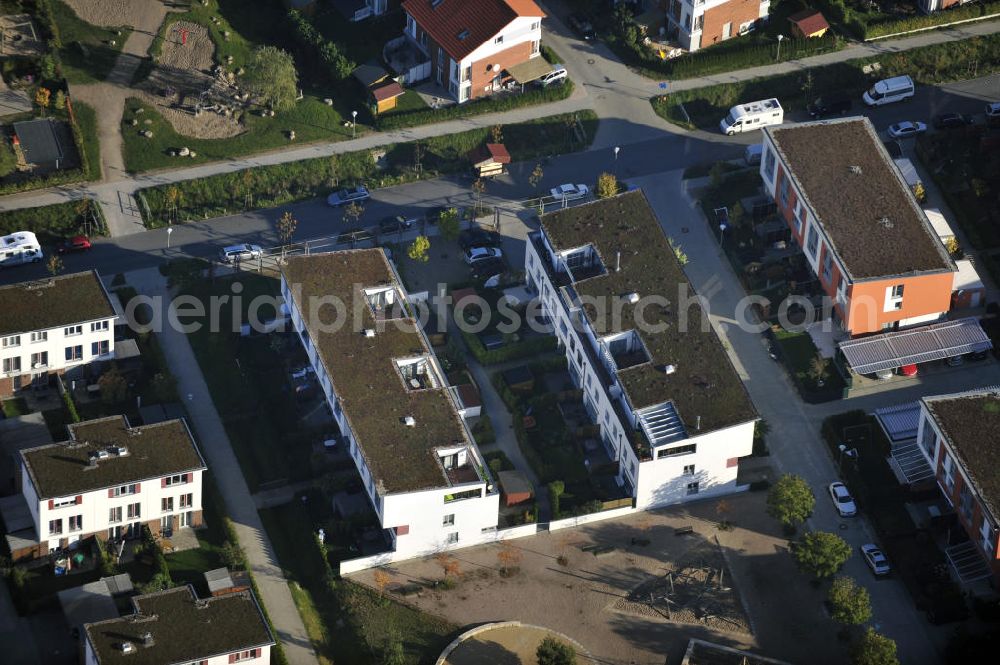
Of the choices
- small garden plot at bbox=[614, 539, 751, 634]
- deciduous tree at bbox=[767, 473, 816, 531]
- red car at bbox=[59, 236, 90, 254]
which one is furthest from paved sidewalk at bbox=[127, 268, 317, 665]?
deciduous tree at bbox=[767, 473, 816, 531]

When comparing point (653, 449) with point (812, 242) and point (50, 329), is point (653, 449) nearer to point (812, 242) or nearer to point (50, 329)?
point (812, 242)

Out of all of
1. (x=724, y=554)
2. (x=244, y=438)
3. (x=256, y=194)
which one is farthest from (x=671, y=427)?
(x=256, y=194)

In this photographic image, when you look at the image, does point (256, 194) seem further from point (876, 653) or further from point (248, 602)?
point (876, 653)

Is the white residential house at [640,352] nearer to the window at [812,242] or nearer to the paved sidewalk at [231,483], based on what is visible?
the window at [812,242]

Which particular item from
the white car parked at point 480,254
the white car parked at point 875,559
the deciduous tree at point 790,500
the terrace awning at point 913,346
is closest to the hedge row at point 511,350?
the white car parked at point 480,254

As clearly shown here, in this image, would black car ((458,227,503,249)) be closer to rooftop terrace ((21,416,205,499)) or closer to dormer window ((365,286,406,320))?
dormer window ((365,286,406,320))
